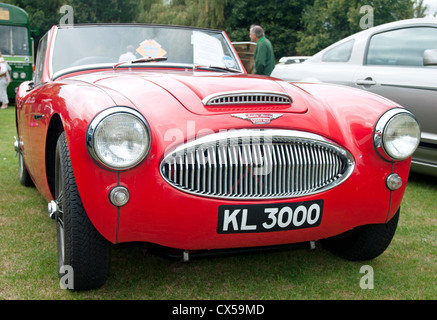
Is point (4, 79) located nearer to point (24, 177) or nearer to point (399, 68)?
point (24, 177)

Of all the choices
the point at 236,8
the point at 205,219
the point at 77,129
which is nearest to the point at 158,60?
the point at 77,129

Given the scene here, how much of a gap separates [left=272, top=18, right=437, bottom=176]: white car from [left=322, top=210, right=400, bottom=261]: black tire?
185 cm

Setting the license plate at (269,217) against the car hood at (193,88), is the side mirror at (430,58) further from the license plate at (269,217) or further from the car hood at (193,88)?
the license plate at (269,217)

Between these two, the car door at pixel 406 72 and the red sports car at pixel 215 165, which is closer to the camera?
the red sports car at pixel 215 165

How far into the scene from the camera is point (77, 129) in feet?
6.56

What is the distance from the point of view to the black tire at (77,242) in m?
2.05

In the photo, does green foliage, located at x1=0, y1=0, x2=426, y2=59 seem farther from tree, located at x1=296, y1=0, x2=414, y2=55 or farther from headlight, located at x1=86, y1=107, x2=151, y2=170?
headlight, located at x1=86, y1=107, x2=151, y2=170

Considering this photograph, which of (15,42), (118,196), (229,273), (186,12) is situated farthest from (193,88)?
(186,12)

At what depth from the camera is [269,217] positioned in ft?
6.87

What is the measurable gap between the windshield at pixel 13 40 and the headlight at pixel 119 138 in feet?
42.8

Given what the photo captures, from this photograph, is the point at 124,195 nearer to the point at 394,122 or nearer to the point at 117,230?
the point at 117,230

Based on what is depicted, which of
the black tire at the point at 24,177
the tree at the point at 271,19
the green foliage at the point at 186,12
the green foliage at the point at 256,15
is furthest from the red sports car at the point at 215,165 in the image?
the tree at the point at 271,19

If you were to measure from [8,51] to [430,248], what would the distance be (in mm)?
13346

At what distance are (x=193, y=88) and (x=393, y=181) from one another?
3.52 feet
